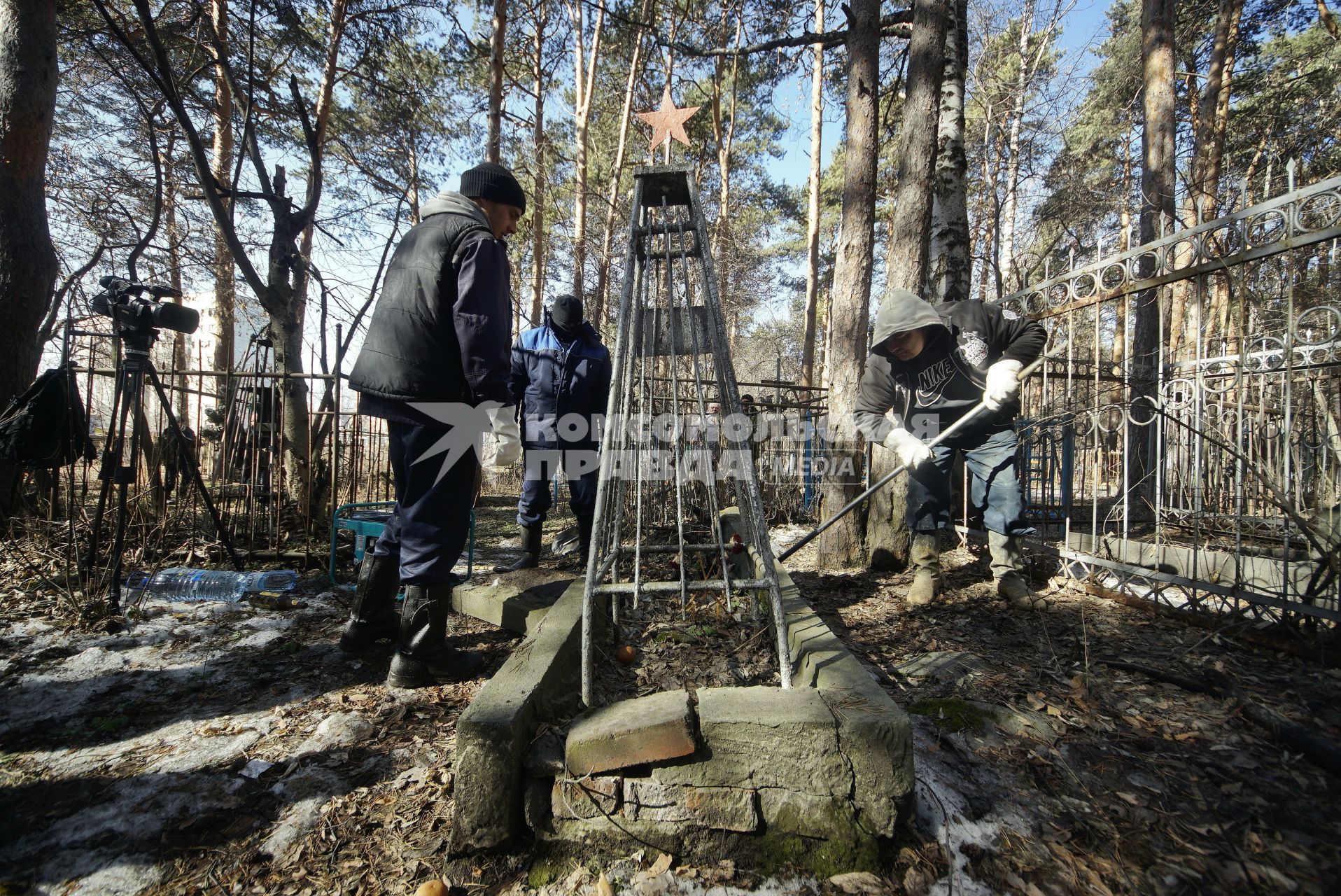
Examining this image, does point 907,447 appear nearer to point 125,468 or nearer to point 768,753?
point 768,753

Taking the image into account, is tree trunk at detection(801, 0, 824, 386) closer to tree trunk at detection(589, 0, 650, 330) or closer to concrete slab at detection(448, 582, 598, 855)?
tree trunk at detection(589, 0, 650, 330)

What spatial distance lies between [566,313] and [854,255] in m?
2.24

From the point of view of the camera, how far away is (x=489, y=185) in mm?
2422

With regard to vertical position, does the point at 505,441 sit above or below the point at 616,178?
below

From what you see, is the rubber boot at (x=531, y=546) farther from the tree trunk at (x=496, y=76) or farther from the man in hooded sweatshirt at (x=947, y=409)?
the tree trunk at (x=496, y=76)

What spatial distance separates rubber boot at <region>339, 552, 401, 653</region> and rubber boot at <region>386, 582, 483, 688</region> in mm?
313

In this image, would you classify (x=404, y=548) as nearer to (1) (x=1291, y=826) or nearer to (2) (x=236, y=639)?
(2) (x=236, y=639)

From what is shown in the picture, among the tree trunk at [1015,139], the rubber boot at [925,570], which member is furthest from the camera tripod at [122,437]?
the tree trunk at [1015,139]

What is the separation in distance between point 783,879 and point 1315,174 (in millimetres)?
16550

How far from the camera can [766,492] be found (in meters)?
6.57

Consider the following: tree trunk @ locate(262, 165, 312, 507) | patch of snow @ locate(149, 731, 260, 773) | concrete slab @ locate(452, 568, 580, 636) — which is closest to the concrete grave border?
patch of snow @ locate(149, 731, 260, 773)

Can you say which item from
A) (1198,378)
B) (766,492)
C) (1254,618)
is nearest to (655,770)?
(1254,618)

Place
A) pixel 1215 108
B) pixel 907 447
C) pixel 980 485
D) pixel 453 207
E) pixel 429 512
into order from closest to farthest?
pixel 429 512, pixel 453 207, pixel 907 447, pixel 980 485, pixel 1215 108

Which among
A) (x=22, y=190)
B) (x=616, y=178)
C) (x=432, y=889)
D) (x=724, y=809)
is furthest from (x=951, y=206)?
(x=22, y=190)
